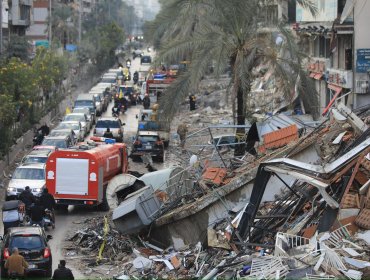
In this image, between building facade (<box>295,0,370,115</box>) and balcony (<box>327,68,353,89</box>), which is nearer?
building facade (<box>295,0,370,115</box>)

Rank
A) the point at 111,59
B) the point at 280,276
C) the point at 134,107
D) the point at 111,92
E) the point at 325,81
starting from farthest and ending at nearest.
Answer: the point at 111,59 < the point at 111,92 < the point at 134,107 < the point at 325,81 < the point at 280,276

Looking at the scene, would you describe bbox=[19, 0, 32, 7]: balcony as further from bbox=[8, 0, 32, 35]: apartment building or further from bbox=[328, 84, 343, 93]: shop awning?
bbox=[328, 84, 343, 93]: shop awning

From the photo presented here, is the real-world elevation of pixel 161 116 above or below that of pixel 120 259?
above

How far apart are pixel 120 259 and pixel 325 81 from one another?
33238 mm

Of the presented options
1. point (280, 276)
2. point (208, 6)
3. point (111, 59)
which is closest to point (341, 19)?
point (208, 6)

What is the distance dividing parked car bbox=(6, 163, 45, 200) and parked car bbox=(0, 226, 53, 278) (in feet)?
29.3

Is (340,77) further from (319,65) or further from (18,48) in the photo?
(18,48)

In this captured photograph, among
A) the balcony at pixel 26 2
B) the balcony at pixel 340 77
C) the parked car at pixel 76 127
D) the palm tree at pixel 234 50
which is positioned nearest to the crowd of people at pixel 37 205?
the palm tree at pixel 234 50

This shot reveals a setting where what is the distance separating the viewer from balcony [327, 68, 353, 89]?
44719 millimetres

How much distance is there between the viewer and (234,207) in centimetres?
2273

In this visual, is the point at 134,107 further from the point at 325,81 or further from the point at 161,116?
the point at 161,116

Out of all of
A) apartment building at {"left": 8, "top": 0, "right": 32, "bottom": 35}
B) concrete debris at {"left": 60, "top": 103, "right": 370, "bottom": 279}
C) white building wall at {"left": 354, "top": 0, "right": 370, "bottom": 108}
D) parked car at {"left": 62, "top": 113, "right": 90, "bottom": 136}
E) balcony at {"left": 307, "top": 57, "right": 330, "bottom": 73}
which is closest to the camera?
concrete debris at {"left": 60, "top": 103, "right": 370, "bottom": 279}

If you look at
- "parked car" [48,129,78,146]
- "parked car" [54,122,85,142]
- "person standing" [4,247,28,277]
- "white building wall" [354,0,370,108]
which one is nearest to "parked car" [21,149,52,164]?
"parked car" [48,129,78,146]

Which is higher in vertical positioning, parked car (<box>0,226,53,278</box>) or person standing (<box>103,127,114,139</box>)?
person standing (<box>103,127,114,139</box>)
